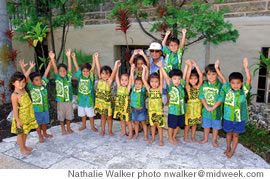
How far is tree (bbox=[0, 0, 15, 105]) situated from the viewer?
20.2 feet

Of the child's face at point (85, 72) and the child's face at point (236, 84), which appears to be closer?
the child's face at point (236, 84)

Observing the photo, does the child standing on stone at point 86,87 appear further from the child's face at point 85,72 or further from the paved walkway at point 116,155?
the paved walkway at point 116,155

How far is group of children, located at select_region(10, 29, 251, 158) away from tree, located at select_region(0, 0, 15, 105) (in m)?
2.53

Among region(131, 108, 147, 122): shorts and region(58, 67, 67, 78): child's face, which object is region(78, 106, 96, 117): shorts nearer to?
region(58, 67, 67, 78): child's face

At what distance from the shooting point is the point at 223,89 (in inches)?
146

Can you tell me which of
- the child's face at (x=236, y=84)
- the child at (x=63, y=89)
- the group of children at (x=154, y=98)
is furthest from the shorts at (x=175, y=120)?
the child at (x=63, y=89)

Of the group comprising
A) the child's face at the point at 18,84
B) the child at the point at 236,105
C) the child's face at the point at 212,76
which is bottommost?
the child at the point at 236,105

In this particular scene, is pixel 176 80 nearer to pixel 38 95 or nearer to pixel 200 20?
pixel 200 20

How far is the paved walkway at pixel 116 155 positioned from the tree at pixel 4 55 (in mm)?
2290

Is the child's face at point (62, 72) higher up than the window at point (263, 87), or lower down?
higher up

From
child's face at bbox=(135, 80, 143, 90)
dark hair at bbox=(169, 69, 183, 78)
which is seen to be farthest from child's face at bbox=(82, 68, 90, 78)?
dark hair at bbox=(169, 69, 183, 78)

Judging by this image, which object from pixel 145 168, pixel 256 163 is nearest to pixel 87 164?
pixel 145 168

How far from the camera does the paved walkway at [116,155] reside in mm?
3535

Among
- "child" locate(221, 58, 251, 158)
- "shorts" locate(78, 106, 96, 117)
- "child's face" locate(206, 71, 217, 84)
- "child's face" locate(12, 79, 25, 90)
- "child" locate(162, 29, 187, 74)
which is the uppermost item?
"child" locate(162, 29, 187, 74)
